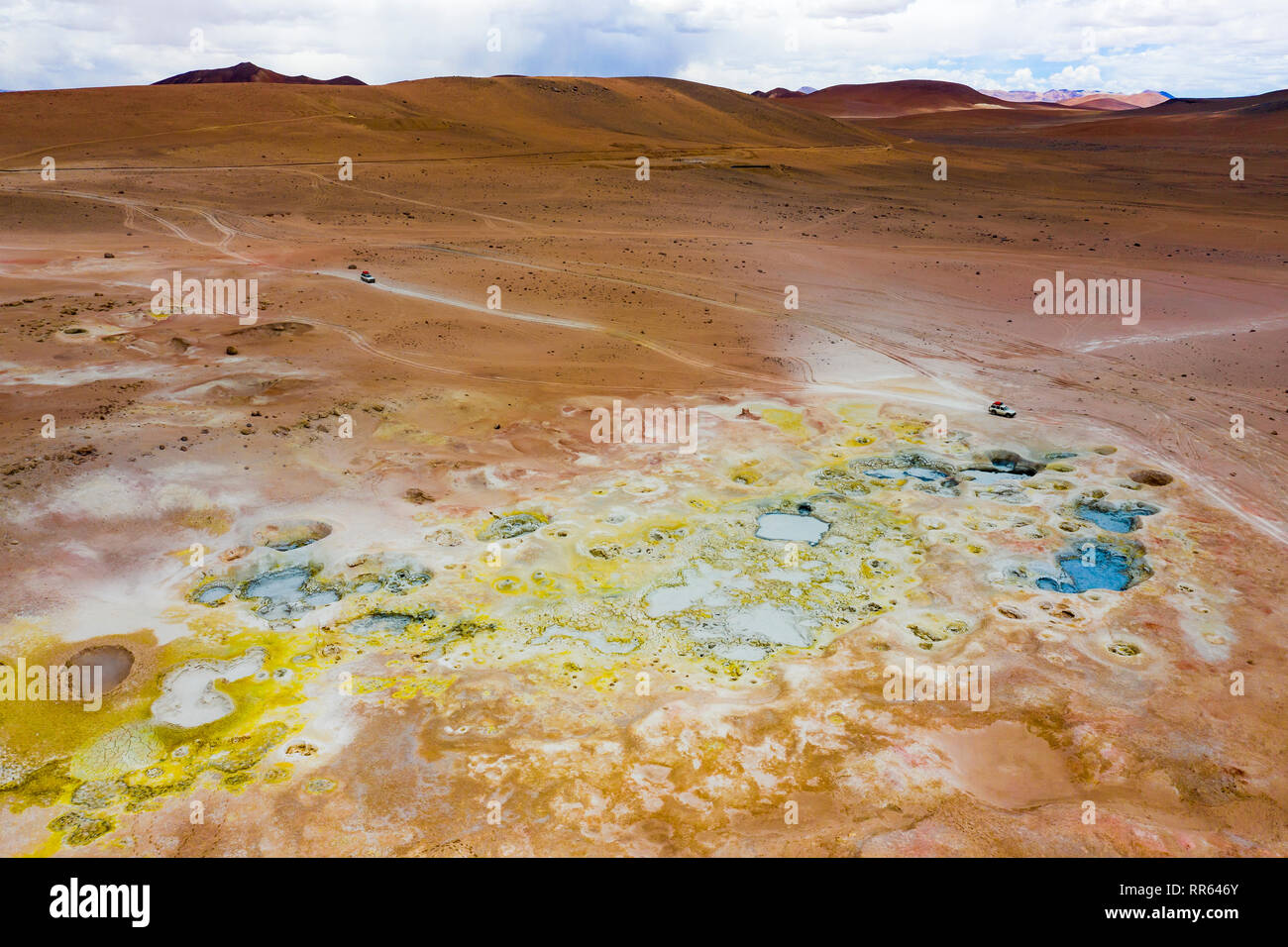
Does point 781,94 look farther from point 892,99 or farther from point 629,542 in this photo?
point 629,542

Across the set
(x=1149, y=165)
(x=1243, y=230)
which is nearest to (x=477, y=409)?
(x=1243, y=230)

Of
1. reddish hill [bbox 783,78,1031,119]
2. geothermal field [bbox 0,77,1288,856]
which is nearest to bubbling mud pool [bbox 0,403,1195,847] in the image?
geothermal field [bbox 0,77,1288,856]

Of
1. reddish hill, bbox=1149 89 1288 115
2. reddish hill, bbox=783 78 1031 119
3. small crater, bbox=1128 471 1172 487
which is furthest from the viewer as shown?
reddish hill, bbox=783 78 1031 119

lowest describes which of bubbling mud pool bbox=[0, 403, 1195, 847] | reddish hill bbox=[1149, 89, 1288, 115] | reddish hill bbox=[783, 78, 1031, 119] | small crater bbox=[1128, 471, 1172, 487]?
bubbling mud pool bbox=[0, 403, 1195, 847]

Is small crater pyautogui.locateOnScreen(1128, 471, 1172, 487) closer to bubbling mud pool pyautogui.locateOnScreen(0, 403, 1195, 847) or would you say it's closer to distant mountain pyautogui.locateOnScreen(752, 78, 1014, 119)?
bubbling mud pool pyautogui.locateOnScreen(0, 403, 1195, 847)

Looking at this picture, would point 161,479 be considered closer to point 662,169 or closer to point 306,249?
point 306,249

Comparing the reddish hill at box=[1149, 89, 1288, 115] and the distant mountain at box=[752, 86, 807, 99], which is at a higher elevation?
the distant mountain at box=[752, 86, 807, 99]

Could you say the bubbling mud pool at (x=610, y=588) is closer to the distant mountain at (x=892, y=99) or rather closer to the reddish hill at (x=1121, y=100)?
the distant mountain at (x=892, y=99)
